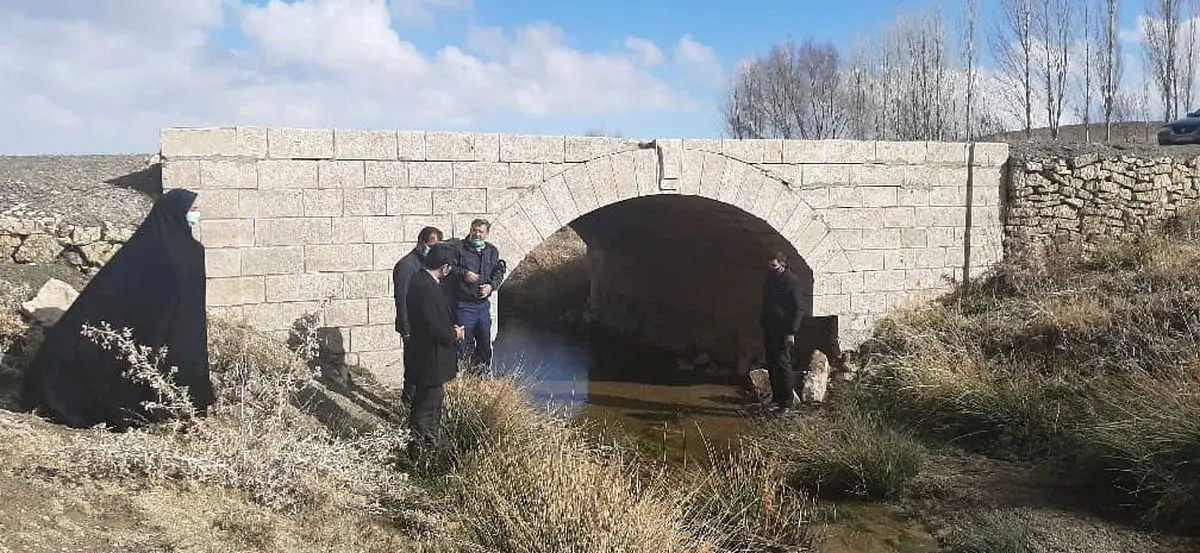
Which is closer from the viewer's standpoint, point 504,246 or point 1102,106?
point 504,246

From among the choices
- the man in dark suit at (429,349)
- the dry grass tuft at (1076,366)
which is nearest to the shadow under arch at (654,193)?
the dry grass tuft at (1076,366)

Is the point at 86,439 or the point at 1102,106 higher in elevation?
the point at 1102,106

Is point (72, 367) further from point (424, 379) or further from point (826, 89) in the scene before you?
point (826, 89)

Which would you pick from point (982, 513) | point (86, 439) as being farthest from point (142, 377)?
point (982, 513)

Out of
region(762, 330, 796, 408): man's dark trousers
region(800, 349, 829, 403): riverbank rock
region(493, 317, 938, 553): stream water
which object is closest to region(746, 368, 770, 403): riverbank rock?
region(493, 317, 938, 553): stream water

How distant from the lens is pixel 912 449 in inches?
260

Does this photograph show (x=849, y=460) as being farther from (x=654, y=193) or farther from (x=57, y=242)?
(x=57, y=242)

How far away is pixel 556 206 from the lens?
26.9 feet

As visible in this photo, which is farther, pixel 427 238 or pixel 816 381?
pixel 816 381

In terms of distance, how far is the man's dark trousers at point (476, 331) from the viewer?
6.96m

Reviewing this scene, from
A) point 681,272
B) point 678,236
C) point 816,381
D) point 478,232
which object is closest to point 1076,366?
point 816,381

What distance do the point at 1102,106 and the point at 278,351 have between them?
2156 centimetres

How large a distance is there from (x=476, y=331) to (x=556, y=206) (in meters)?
1.61

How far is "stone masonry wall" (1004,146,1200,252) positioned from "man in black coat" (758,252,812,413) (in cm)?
373
